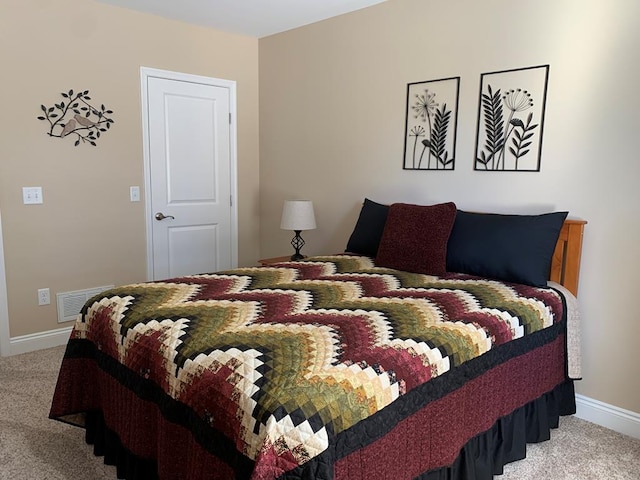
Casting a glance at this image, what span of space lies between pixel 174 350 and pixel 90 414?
909 millimetres

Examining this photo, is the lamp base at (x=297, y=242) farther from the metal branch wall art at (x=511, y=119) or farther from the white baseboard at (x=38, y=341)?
the white baseboard at (x=38, y=341)

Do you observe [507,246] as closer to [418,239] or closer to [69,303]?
[418,239]

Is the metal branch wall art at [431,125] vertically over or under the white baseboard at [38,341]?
over

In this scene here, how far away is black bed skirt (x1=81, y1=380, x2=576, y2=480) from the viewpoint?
71.2 inches

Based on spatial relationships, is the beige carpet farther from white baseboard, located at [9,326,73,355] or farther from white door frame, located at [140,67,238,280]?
white door frame, located at [140,67,238,280]

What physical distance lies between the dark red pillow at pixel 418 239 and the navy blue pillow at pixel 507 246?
8cm

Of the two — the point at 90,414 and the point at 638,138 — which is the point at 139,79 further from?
the point at 638,138

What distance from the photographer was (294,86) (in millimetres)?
4055

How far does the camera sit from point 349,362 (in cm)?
144

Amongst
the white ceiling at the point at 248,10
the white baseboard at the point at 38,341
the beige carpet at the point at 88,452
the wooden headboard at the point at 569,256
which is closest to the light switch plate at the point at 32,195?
the white baseboard at the point at 38,341

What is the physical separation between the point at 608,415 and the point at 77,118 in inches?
149

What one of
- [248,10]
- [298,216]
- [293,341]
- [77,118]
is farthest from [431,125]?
[77,118]

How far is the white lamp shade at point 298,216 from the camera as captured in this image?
3.62 meters

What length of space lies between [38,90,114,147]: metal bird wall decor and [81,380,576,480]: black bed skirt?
2.08 meters
